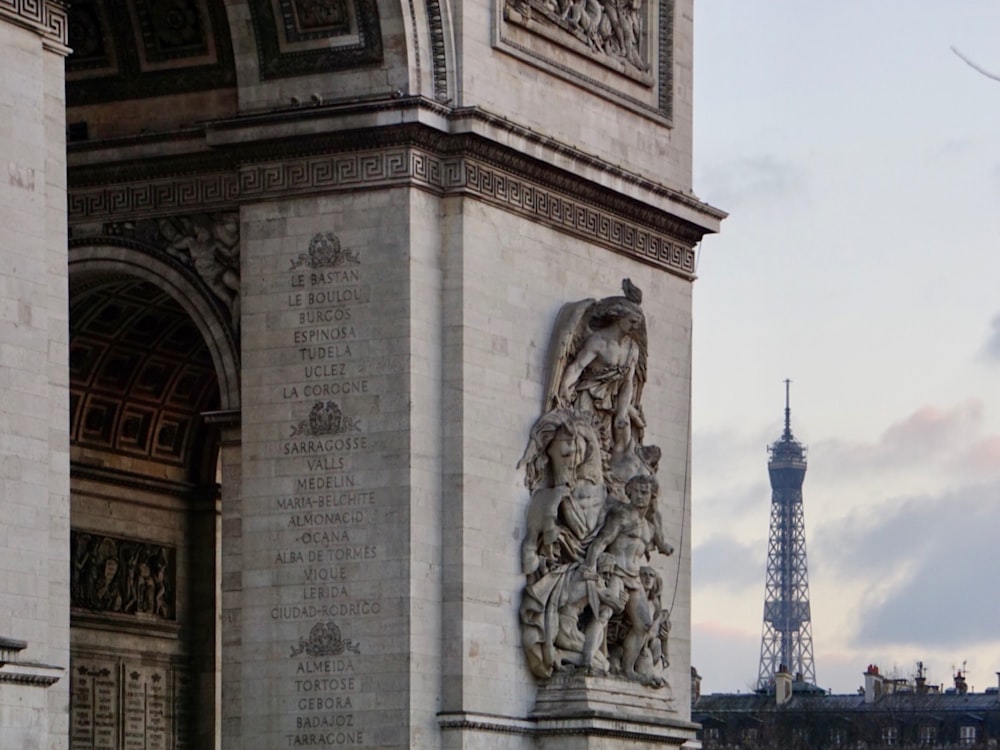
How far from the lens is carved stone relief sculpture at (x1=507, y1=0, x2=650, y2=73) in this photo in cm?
5156

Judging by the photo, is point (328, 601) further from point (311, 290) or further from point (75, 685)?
point (75, 685)

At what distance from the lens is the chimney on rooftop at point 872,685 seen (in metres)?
137

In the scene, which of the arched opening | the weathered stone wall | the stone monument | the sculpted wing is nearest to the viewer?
the weathered stone wall

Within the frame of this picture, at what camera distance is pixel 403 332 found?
48.4 m

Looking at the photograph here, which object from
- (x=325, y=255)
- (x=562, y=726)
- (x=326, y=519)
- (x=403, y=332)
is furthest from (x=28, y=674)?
(x=562, y=726)

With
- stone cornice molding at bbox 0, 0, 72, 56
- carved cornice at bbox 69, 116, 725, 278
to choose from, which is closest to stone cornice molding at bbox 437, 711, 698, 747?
carved cornice at bbox 69, 116, 725, 278

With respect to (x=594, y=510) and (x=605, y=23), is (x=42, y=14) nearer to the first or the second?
(x=594, y=510)

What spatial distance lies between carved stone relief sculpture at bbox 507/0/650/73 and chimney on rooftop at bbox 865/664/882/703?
84.1 metres

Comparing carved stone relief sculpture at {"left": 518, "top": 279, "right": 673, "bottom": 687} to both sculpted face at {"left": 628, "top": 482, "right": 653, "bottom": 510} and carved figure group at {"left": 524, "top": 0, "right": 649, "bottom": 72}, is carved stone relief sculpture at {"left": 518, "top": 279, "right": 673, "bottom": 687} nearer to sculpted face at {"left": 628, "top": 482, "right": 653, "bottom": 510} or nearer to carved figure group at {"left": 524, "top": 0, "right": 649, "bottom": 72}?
sculpted face at {"left": 628, "top": 482, "right": 653, "bottom": 510}

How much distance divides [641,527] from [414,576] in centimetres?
460

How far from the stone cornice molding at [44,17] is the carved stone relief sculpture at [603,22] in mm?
10088

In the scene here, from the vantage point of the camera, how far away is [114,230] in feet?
167

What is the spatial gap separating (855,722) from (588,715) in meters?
82.7

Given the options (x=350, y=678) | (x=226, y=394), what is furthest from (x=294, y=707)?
(x=226, y=394)
